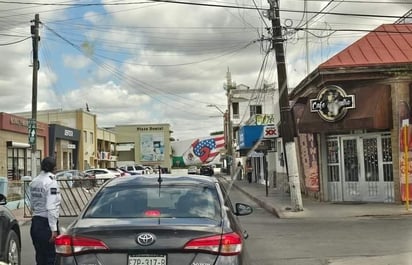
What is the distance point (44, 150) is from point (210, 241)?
1955 inches

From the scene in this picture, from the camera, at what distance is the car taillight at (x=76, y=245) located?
499cm

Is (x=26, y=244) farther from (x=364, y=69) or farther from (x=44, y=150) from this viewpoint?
(x=44, y=150)

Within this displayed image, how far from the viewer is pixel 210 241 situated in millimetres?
5047

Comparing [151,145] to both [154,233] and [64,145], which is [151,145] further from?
[154,233]

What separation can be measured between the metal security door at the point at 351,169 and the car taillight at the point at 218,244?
1723 centimetres

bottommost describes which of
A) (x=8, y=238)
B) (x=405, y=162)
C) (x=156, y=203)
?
(x=8, y=238)

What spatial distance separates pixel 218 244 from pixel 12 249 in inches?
165

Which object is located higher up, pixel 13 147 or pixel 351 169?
pixel 13 147

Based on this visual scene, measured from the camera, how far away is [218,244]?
199 inches

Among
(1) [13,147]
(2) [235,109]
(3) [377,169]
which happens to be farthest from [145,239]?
(2) [235,109]

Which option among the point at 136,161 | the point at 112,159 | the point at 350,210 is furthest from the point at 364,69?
the point at 136,161

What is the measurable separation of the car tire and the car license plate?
3508 mm

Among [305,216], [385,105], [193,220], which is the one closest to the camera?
[193,220]

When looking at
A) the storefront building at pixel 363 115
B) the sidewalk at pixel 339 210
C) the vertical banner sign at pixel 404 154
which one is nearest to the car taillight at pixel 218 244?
the sidewalk at pixel 339 210
